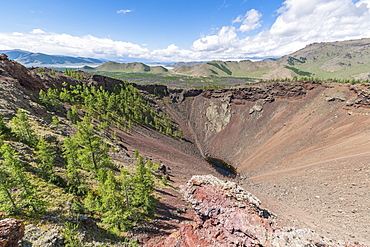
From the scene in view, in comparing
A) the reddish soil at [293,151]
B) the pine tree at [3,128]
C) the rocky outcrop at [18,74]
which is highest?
the rocky outcrop at [18,74]

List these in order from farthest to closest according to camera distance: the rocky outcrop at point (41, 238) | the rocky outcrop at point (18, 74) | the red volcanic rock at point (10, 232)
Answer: the rocky outcrop at point (18, 74), the rocky outcrop at point (41, 238), the red volcanic rock at point (10, 232)

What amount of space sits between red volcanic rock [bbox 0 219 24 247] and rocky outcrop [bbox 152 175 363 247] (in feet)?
43.8

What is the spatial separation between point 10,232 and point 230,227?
19.4 metres

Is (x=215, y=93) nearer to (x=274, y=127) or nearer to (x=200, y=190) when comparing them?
(x=274, y=127)

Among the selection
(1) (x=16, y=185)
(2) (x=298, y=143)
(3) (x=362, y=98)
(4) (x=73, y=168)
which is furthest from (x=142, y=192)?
(3) (x=362, y=98)

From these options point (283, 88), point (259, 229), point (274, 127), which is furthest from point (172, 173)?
point (283, 88)

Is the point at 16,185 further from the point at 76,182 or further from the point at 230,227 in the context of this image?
the point at 230,227

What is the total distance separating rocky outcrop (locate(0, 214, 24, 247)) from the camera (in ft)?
40.3

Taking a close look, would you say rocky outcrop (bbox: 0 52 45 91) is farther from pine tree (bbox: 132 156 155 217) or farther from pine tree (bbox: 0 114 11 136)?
pine tree (bbox: 132 156 155 217)

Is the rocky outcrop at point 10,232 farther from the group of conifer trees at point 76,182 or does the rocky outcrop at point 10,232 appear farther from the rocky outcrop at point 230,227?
the rocky outcrop at point 230,227

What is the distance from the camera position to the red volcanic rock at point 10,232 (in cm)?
1230

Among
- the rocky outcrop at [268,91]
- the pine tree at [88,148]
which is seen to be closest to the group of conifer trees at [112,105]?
the pine tree at [88,148]

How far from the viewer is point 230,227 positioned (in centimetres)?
1773

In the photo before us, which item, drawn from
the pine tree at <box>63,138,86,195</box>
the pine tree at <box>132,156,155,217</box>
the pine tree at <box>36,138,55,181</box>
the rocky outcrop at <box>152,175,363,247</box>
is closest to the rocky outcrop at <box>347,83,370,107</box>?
the rocky outcrop at <box>152,175,363,247</box>
